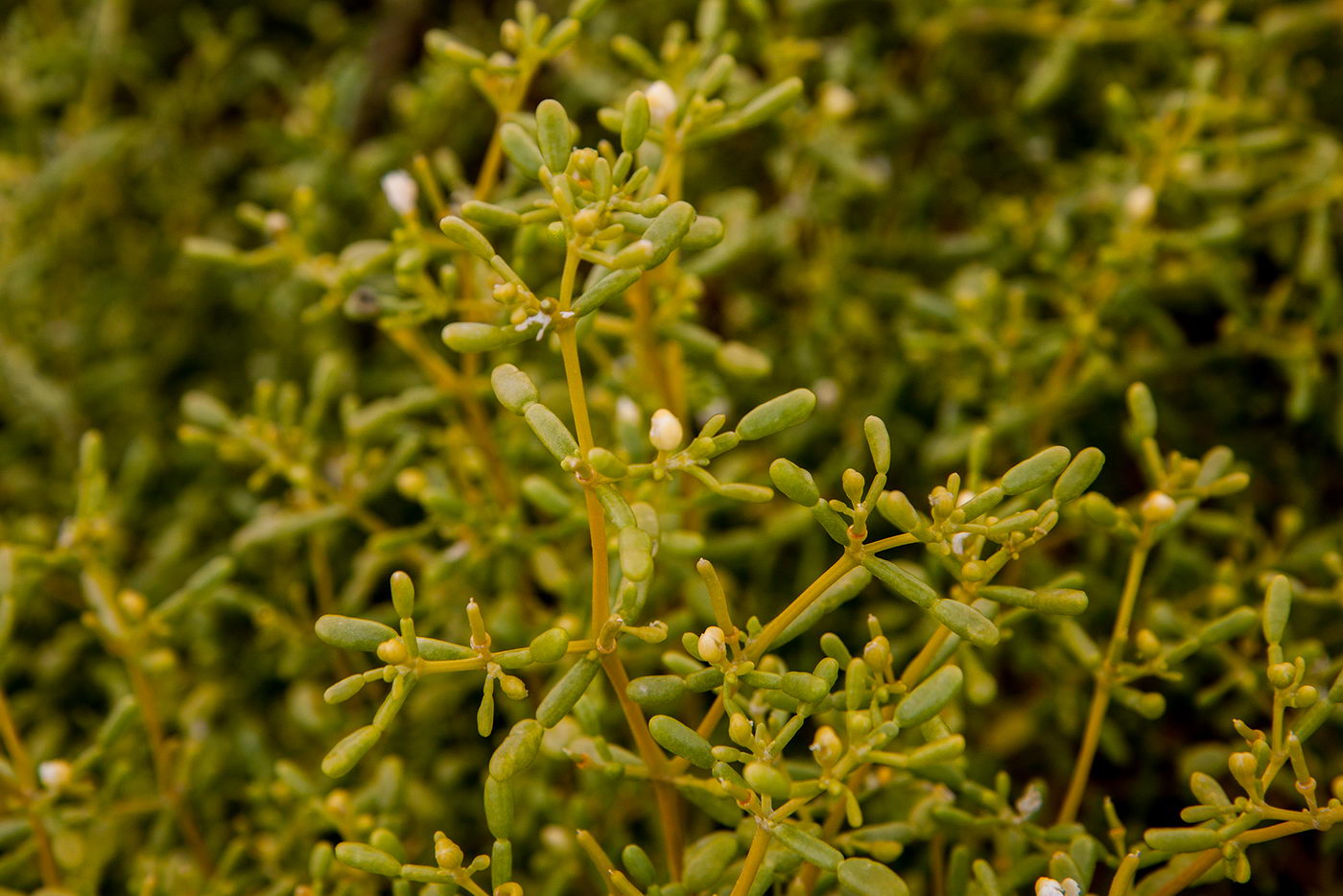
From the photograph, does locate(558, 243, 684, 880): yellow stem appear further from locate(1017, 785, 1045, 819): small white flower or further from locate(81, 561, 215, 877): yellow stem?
locate(81, 561, 215, 877): yellow stem

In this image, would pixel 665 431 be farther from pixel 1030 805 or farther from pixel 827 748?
pixel 1030 805

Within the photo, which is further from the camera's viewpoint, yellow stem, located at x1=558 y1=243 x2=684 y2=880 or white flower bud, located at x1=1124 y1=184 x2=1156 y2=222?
white flower bud, located at x1=1124 y1=184 x2=1156 y2=222

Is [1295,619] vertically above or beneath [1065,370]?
beneath

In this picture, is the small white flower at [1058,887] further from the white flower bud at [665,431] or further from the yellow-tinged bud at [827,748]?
the white flower bud at [665,431]

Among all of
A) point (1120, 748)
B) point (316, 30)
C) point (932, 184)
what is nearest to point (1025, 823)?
point (1120, 748)

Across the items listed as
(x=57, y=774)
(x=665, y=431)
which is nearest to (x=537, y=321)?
(x=665, y=431)

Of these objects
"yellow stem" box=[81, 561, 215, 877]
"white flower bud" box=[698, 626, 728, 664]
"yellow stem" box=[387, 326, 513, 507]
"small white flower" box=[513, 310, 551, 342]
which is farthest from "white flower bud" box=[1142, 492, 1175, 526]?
"yellow stem" box=[81, 561, 215, 877]

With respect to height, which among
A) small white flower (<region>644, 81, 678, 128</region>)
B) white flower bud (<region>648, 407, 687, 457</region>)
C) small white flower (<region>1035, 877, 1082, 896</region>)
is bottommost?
small white flower (<region>1035, 877, 1082, 896</region>)

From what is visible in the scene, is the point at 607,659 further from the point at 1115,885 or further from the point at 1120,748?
the point at 1120,748

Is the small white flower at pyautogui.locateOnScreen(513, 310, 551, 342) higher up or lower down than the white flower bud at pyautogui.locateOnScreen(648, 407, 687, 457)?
higher up
